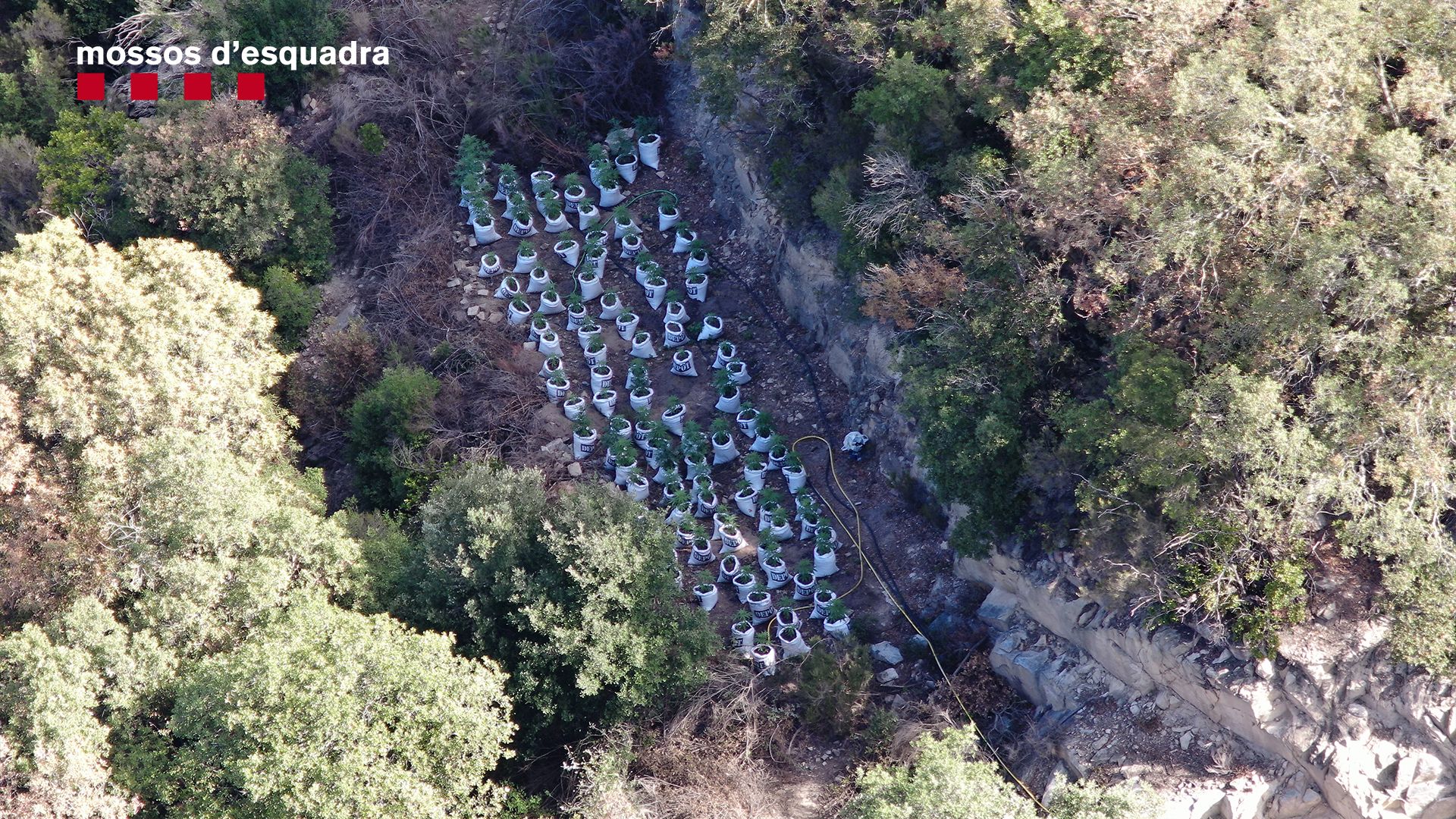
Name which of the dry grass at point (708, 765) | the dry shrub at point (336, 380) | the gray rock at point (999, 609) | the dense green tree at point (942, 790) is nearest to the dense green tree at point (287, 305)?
the dry shrub at point (336, 380)

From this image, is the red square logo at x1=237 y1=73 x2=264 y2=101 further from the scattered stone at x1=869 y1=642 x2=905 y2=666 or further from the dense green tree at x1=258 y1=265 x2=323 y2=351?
the scattered stone at x1=869 y1=642 x2=905 y2=666

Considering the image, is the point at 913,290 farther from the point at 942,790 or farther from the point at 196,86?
the point at 196,86

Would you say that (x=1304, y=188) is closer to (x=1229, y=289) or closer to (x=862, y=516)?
(x=1229, y=289)

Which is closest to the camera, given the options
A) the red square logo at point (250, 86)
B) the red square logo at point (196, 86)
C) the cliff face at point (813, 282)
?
the cliff face at point (813, 282)

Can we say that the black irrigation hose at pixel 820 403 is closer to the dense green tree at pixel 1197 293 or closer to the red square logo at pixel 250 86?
the dense green tree at pixel 1197 293

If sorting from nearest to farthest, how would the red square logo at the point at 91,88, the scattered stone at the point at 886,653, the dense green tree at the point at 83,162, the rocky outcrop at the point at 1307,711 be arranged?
the rocky outcrop at the point at 1307,711 < the scattered stone at the point at 886,653 < the dense green tree at the point at 83,162 < the red square logo at the point at 91,88
